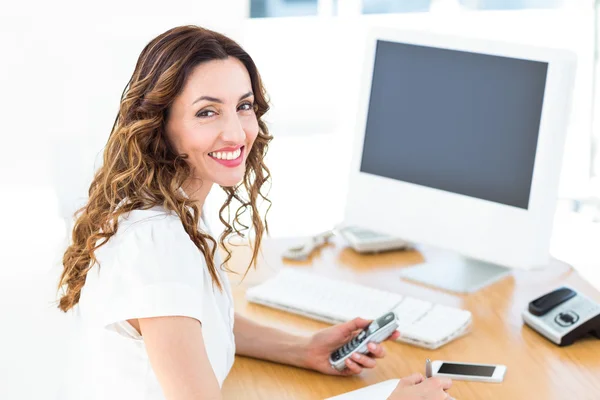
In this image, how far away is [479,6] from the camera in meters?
6.02

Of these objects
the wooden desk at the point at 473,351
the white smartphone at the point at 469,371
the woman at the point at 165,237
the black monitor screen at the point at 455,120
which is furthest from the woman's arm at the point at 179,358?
the black monitor screen at the point at 455,120

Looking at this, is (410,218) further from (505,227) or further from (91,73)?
(91,73)

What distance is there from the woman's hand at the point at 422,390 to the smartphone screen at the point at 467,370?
17cm

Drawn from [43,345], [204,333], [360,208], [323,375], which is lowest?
[43,345]

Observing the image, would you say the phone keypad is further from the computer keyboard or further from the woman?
the computer keyboard

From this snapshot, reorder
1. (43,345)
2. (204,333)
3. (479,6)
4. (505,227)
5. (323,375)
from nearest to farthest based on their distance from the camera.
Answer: (204,333) < (323,375) < (505,227) < (43,345) < (479,6)

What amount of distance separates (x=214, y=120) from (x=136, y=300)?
37 centimetres

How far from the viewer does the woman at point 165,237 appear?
143 cm

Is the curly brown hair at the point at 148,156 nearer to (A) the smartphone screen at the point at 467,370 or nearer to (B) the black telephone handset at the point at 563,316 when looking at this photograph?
(A) the smartphone screen at the point at 467,370

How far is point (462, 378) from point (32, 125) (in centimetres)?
196

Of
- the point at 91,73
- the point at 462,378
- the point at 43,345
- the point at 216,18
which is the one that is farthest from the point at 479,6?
the point at 462,378

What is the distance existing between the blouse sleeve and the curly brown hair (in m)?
0.05

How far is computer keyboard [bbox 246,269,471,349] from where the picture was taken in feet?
6.09

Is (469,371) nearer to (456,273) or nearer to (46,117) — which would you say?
(456,273)
